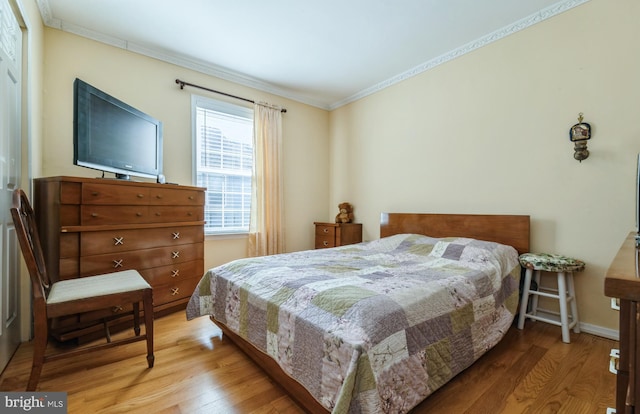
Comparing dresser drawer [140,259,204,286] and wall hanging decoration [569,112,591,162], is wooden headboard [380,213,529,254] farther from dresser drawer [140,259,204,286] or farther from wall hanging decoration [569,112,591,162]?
Result: dresser drawer [140,259,204,286]

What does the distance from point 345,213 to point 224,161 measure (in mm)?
1767

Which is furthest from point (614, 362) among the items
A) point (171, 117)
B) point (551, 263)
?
point (171, 117)

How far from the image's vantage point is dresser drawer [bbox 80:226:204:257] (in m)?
1.99

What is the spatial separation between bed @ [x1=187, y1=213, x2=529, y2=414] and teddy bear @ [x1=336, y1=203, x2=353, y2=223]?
4.89 feet

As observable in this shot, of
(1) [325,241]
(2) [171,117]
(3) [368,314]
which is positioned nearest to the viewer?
(3) [368,314]

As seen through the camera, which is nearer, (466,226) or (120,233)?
(120,233)

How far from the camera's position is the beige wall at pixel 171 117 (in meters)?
2.40

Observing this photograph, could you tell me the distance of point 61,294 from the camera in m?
1.53

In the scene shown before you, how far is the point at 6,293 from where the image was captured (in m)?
1.71

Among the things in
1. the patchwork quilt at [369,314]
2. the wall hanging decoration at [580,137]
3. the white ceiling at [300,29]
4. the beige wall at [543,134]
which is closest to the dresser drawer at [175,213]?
the patchwork quilt at [369,314]

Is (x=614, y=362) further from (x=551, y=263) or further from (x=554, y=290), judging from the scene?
(x=554, y=290)

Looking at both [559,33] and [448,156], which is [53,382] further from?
[559,33]

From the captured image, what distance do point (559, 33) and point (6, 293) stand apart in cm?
439

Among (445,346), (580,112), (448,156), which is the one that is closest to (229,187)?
(448,156)
